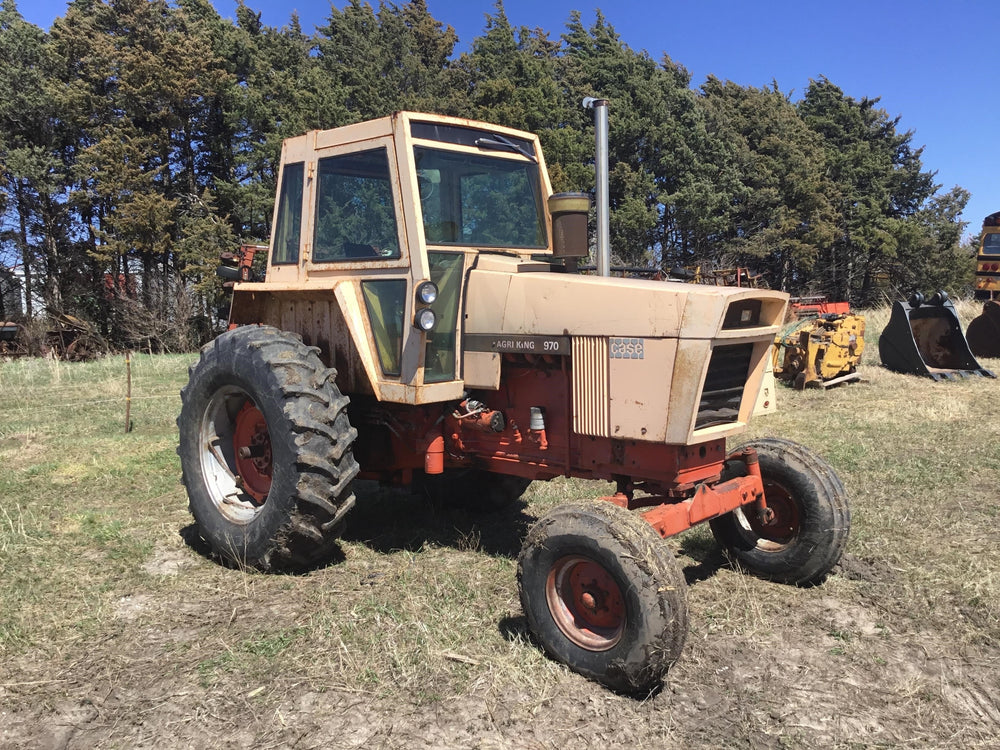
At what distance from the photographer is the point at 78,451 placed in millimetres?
7125

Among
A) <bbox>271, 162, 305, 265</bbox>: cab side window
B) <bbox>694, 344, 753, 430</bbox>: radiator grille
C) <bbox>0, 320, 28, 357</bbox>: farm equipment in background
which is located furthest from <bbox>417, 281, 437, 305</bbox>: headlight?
<bbox>0, 320, 28, 357</bbox>: farm equipment in background

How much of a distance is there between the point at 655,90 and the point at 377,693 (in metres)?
32.5

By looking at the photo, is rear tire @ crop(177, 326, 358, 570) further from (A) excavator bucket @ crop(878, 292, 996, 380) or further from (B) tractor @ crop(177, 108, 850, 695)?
(A) excavator bucket @ crop(878, 292, 996, 380)

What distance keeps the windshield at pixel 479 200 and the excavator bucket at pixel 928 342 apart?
9.27 metres

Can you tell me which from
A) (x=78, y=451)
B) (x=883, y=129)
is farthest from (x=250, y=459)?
(x=883, y=129)

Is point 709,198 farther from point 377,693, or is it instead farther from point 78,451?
point 377,693

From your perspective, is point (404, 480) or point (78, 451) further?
point (78, 451)

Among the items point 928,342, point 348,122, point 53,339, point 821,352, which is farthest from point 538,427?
point 348,122

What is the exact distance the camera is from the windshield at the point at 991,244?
1739cm

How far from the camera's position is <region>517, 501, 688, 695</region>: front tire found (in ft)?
9.78

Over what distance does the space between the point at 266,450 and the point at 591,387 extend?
80.1 inches

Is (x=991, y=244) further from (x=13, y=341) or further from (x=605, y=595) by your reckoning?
(x=13, y=341)

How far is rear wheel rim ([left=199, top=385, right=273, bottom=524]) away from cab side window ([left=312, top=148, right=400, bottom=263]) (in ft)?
3.43

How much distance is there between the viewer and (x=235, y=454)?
473 centimetres
